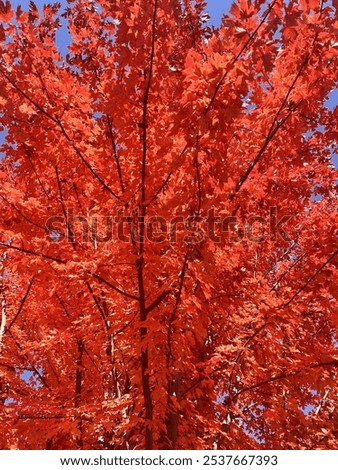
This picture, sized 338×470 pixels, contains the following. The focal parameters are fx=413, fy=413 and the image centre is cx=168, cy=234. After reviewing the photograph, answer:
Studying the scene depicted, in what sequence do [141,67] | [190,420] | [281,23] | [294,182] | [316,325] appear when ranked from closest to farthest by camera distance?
[281,23]
[141,67]
[190,420]
[294,182]
[316,325]

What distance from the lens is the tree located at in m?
2.90

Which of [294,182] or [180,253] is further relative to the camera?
[294,182]

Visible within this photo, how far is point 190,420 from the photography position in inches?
207

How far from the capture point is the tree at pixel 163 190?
2.90m

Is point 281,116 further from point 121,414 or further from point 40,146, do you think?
point 121,414

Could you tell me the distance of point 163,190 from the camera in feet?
11.8
